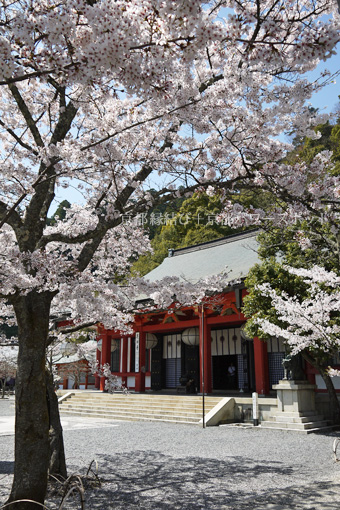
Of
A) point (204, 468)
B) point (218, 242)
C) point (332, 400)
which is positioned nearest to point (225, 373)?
point (218, 242)

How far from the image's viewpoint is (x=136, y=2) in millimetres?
2680

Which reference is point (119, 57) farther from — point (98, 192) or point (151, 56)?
point (98, 192)

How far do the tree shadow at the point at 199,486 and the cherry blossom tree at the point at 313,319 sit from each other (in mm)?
Result: 2540

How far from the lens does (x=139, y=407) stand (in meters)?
14.1

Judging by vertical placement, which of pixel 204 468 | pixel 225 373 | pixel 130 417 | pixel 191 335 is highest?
pixel 191 335

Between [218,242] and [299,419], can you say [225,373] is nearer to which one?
[218,242]

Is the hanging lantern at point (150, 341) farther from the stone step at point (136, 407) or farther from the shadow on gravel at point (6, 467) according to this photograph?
the shadow on gravel at point (6, 467)

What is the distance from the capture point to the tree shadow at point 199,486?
476 centimetres

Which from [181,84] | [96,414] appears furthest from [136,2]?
[96,414]

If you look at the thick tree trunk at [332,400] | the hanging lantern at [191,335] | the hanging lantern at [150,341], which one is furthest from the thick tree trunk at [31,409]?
the hanging lantern at [150,341]

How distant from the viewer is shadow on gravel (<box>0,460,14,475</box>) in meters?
6.33

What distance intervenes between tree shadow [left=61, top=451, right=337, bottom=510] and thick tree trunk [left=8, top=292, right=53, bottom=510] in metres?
1.09

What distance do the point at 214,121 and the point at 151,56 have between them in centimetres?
218

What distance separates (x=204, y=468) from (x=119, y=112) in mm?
5799
